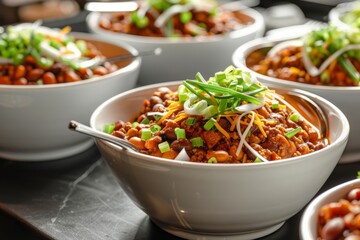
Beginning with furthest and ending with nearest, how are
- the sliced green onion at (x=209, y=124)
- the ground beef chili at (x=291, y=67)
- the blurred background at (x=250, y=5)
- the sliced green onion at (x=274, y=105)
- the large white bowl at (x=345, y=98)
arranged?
the blurred background at (x=250, y=5) → the ground beef chili at (x=291, y=67) → the large white bowl at (x=345, y=98) → the sliced green onion at (x=274, y=105) → the sliced green onion at (x=209, y=124)

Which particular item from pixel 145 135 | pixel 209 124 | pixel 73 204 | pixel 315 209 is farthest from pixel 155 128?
pixel 315 209

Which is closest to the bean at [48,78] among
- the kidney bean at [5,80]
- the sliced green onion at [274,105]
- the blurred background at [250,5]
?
the kidney bean at [5,80]

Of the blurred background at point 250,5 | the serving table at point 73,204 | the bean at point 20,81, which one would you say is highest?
the bean at point 20,81

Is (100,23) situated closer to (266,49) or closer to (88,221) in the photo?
(266,49)

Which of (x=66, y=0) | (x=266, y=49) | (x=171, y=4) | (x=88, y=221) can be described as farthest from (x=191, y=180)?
(x=66, y=0)

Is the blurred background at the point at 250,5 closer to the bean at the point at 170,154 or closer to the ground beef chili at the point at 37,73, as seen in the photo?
the ground beef chili at the point at 37,73
